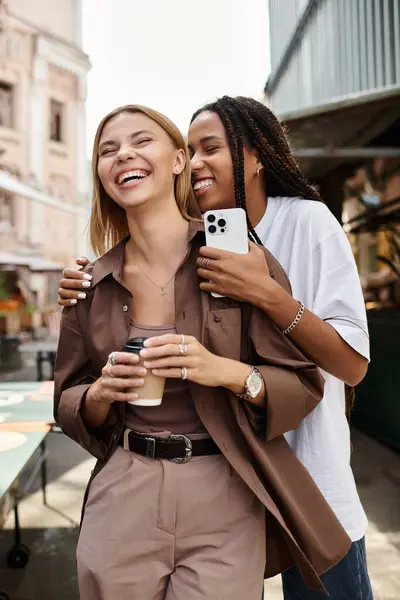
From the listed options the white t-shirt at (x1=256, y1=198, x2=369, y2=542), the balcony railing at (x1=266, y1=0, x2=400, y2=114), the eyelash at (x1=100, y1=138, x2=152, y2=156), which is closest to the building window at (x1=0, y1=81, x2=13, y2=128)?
the balcony railing at (x1=266, y1=0, x2=400, y2=114)

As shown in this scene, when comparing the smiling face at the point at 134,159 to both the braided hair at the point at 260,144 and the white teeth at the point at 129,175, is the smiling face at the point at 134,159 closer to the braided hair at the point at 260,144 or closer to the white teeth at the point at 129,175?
the white teeth at the point at 129,175

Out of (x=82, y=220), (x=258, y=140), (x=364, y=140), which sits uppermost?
(x=82, y=220)

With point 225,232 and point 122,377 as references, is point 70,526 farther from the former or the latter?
point 225,232

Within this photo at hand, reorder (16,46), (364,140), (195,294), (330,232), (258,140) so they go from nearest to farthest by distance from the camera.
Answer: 1. (195,294)
2. (330,232)
3. (258,140)
4. (364,140)
5. (16,46)

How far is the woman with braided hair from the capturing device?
1060 millimetres

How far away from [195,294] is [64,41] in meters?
20.3

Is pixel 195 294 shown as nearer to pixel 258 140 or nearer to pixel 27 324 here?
pixel 258 140

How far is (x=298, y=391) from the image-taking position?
1023 mm

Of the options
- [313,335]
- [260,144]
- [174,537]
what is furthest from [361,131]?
[174,537]

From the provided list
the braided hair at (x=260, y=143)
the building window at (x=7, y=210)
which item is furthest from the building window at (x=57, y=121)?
the braided hair at (x=260, y=143)

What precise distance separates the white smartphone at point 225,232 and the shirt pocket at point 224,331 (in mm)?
44

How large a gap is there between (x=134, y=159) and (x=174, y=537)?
0.78 m

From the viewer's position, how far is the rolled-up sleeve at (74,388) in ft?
3.61

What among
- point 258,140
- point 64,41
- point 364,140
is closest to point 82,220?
point 64,41
